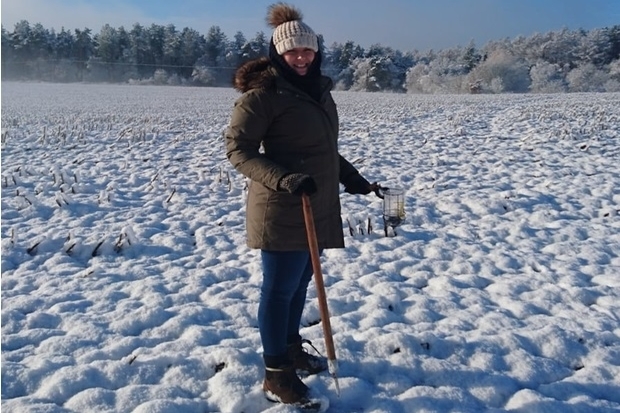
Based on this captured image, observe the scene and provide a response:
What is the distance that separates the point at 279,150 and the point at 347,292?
2.11 meters

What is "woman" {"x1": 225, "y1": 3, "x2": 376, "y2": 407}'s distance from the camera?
2645mm

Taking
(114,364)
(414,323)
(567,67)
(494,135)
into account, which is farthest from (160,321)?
(567,67)

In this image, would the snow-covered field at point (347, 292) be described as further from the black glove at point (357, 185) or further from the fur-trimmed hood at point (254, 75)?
the fur-trimmed hood at point (254, 75)

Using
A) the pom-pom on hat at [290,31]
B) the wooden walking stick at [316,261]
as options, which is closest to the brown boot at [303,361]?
the wooden walking stick at [316,261]

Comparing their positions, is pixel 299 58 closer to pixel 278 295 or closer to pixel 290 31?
pixel 290 31

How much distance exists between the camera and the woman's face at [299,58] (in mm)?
2705

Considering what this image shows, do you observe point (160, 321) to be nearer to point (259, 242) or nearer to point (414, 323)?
point (259, 242)

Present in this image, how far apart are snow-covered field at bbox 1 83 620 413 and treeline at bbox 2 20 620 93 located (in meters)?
48.6

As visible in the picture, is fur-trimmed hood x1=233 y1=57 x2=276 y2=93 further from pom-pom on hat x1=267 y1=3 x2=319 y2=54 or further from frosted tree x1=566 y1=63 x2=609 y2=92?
frosted tree x1=566 y1=63 x2=609 y2=92

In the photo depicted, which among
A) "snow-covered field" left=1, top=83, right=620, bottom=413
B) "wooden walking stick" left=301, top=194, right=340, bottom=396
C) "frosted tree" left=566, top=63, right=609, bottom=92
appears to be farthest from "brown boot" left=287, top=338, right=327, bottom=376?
"frosted tree" left=566, top=63, right=609, bottom=92

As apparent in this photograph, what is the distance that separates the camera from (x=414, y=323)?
4027 mm

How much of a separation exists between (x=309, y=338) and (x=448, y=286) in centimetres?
155

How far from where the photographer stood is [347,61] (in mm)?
78125

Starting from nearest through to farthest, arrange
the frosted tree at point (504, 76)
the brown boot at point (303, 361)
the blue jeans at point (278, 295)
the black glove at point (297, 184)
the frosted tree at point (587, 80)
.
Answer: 1. the black glove at point (297, 184)
2. the blue jeans at point (278, 295)
3. the brown boot at point (303, 361)
4. the frosted tree at point (504, 76)
5. the frosted tree at point (587, 80)
